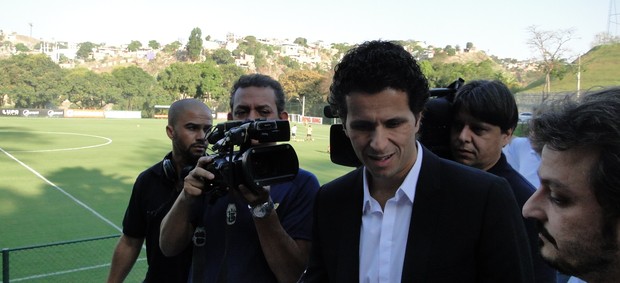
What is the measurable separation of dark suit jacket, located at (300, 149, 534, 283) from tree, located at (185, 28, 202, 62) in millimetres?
120596

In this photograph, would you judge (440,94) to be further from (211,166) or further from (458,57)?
(458,57)

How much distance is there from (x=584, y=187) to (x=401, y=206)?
650mm

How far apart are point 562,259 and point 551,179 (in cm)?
20

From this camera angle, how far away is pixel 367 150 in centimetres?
179

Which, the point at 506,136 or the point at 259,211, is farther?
the point at 506,136

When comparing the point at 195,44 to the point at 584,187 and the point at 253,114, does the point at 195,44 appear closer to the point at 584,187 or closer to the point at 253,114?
the point at 253,114

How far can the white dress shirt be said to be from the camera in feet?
5.61

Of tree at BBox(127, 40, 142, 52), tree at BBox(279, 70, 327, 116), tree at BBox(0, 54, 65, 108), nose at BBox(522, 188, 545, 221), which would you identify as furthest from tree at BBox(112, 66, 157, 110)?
tree at BBox(127, 40, 142, 52)

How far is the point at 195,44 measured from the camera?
119 meters

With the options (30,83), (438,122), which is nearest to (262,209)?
(438,122)

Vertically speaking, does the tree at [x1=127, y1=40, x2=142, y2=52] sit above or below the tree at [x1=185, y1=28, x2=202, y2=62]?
above

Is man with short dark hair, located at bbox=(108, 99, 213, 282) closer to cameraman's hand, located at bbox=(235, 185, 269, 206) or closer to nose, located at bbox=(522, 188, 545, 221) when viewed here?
cameraman's hand, located at bbox=(235, 185, 269, 206)

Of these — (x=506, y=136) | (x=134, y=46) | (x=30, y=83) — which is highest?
(x=134, y=46)

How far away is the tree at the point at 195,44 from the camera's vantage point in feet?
388
